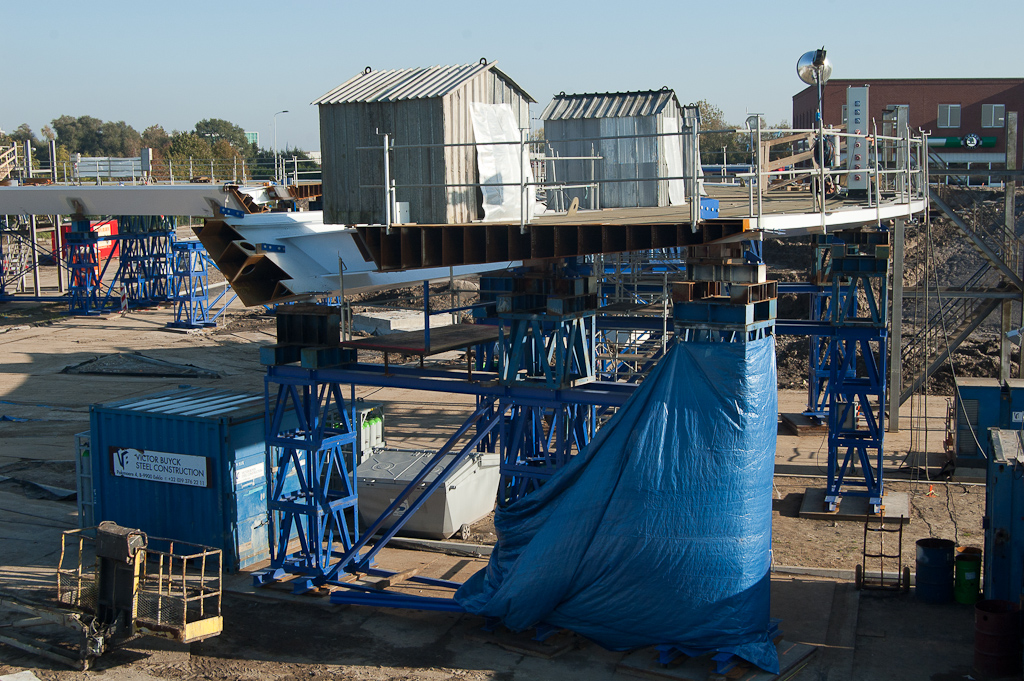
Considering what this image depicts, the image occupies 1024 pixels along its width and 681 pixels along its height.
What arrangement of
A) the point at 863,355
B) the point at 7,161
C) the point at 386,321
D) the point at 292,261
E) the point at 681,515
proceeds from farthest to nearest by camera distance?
the point at 7,161, the point at 386,321, the point at 292,261, the point at 863,355, the point at 681,515

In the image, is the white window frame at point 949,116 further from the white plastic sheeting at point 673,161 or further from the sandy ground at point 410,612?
the white plastic sheeting at point 673,161

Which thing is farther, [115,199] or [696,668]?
[115,199]

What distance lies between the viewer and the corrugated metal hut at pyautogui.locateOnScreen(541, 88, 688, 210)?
1517 cm

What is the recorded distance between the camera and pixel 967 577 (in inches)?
510

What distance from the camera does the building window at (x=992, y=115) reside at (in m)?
56.6

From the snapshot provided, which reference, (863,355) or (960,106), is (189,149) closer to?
(960,106)

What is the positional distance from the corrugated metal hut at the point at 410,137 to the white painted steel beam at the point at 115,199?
15.2m

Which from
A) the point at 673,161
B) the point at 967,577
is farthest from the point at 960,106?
the point at 967,577

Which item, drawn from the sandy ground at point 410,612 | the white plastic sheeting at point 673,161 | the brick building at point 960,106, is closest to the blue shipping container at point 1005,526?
the sandy ground at point 410,612

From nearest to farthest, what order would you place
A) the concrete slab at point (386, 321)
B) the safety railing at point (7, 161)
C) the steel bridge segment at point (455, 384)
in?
the steel bridge segment at point (455, 384)
the concrete slab at point (386, 321)
the safety railing at point (7, 161)

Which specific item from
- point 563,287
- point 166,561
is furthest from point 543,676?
point 166,561

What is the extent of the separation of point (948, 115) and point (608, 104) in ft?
162

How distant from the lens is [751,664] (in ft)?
35.0

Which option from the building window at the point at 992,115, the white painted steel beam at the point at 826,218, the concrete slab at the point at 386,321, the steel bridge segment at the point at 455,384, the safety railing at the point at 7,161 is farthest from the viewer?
the building window at the point at 992,115
